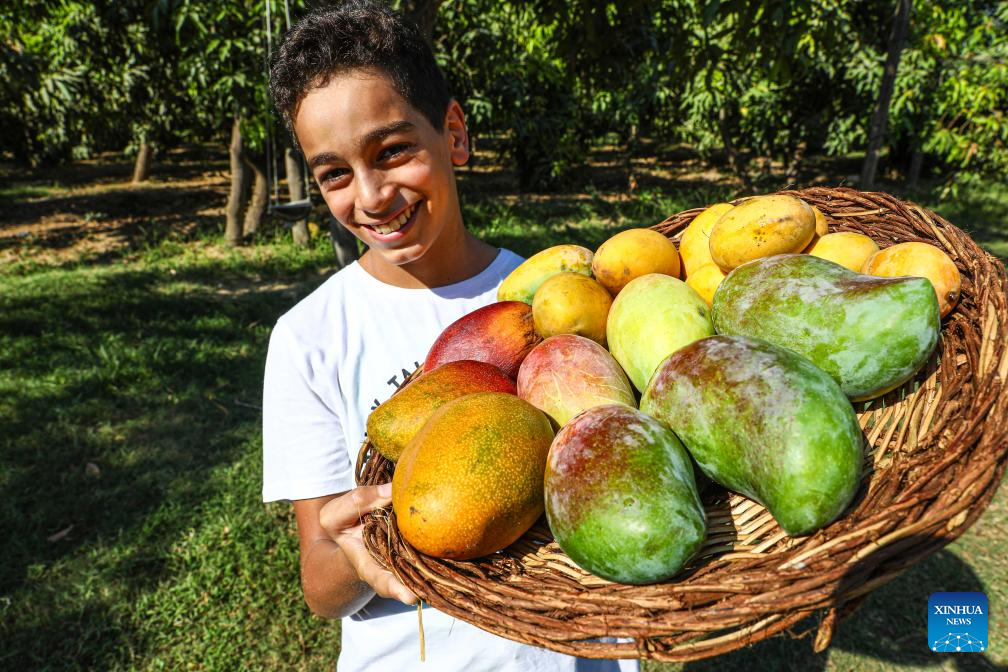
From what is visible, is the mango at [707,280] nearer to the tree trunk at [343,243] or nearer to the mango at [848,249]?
the mango at [848,249]

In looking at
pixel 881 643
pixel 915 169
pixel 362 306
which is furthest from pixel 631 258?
pixel 915 169

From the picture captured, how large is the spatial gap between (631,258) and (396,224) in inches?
26.1

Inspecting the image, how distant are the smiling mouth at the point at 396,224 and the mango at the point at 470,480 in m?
0.61

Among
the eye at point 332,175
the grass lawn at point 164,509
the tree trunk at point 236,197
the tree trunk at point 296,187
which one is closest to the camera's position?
the eye at point 332,175

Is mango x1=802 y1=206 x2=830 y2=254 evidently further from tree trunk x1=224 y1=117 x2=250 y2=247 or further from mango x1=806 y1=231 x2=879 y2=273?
tree trunk x1=224 y1=117 x2=250 y2=247

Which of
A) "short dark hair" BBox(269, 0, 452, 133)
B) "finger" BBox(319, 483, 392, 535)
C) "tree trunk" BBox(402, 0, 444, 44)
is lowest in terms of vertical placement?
"finger" BBox(319, 483, 392, 535)

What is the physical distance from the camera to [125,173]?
18406 mm

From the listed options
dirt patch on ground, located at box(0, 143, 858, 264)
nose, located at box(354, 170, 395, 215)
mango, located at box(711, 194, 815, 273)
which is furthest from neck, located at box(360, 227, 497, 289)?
dirt patch on ground, located at box(0, 143, 858, 264)

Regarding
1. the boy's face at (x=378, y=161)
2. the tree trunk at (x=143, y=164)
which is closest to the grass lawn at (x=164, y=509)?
the boy's face at (x=378, y=161)

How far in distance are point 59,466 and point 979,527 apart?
5968mm

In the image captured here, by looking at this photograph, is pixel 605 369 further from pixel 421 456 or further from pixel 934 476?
pixel 934 476

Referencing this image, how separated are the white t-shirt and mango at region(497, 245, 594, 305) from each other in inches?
8.0

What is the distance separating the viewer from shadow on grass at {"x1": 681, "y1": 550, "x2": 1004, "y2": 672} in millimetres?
2807

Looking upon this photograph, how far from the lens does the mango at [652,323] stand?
4.67 ft
